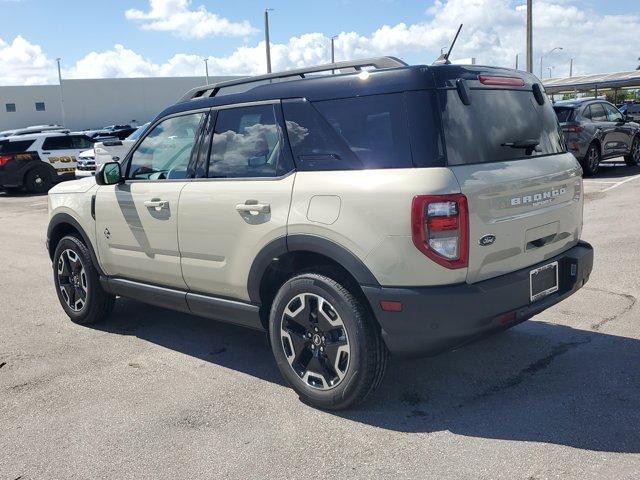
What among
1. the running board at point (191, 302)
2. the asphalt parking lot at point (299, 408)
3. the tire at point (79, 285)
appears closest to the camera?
the asphalt parking lot at point (299, 408)

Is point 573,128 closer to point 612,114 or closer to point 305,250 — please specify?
point 612,114

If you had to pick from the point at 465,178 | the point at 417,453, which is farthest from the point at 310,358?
the point at 465,178

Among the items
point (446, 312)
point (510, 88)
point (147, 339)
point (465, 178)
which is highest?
point (510, 88)

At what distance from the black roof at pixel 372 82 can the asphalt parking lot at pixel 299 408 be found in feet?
6.03

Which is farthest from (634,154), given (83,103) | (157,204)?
(83,103)

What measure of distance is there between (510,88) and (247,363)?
2584 mm

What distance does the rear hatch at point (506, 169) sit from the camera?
132 inches

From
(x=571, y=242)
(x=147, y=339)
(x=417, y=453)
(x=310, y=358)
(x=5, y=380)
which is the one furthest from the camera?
(x=147, y=339)

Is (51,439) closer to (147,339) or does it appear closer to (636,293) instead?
(147,339)

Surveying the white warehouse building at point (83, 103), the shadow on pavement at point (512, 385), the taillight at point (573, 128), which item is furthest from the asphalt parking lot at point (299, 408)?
the white warehouse building at point (83, 103)

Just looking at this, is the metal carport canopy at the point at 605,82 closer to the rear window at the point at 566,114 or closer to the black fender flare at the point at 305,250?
the rear window at the point at 566,114

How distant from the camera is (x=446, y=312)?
10.7 feet

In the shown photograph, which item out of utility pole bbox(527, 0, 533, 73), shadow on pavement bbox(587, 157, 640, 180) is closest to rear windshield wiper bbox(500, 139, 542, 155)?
shadow on pavement bbox(587, 157, 640, 180)

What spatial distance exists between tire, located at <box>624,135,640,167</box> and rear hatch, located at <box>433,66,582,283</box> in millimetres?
13192
